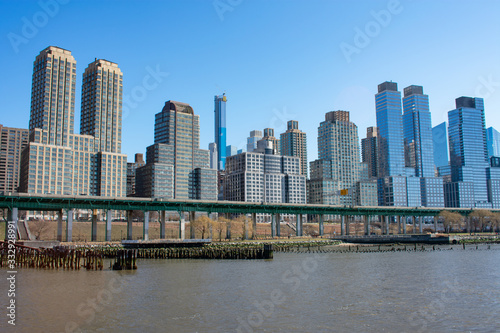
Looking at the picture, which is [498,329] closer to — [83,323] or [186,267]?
[83,323]

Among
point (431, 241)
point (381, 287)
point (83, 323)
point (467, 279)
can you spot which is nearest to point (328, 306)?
point (381, 287)

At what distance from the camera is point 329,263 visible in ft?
276

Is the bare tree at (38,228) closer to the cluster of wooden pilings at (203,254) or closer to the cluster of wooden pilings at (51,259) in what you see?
the cluster of wooden pilings at (203,254)

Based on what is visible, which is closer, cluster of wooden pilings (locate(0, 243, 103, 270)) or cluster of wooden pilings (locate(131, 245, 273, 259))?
cluster of wooden pilings (locate(0, 243, 103, 270))

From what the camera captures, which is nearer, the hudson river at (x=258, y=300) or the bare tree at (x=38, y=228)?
the hudson river at (x=258, y=300)

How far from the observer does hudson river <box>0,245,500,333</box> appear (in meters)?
A: 36.2

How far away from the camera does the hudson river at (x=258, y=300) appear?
119 ft

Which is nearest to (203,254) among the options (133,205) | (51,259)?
(51,259)

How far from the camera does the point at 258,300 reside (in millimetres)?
46375

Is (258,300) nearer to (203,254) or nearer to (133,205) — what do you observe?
(203,254)

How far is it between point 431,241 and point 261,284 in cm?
12009

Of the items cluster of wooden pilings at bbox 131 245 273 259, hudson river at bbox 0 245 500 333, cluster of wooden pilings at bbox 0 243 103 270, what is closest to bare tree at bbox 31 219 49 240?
cluster of wooden pilings at bbox 131 245 273 259

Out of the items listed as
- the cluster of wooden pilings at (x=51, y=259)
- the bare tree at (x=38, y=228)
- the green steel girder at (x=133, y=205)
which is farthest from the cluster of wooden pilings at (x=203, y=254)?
the bare tree at (x=38, y=228)

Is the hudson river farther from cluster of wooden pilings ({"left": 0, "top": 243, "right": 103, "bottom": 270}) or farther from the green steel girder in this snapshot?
the green steel girder
